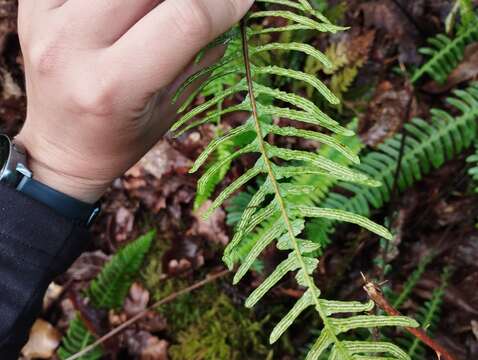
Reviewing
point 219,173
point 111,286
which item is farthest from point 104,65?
point 111,286

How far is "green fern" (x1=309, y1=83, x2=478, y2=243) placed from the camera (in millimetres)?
2598

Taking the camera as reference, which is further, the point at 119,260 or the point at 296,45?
the point at 119,260

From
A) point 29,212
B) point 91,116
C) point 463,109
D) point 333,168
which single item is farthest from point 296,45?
point 463,109

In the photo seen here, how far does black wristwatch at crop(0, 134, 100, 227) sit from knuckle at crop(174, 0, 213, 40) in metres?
0.88

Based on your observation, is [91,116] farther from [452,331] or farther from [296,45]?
[452,331]

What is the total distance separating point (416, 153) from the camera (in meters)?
2.69

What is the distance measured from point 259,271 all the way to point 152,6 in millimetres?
1647

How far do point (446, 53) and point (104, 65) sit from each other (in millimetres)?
2302

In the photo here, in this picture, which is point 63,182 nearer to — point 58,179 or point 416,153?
point 58,179

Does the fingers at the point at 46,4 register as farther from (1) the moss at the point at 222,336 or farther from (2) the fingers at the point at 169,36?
(1) the moss at the point at 222,336

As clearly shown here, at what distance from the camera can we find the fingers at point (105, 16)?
1.29 metres

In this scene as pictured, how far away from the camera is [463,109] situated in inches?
103

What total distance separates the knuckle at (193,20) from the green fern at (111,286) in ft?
6.37

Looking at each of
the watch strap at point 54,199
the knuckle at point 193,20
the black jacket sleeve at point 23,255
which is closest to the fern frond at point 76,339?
the black jacket sleeve at point 23,255
